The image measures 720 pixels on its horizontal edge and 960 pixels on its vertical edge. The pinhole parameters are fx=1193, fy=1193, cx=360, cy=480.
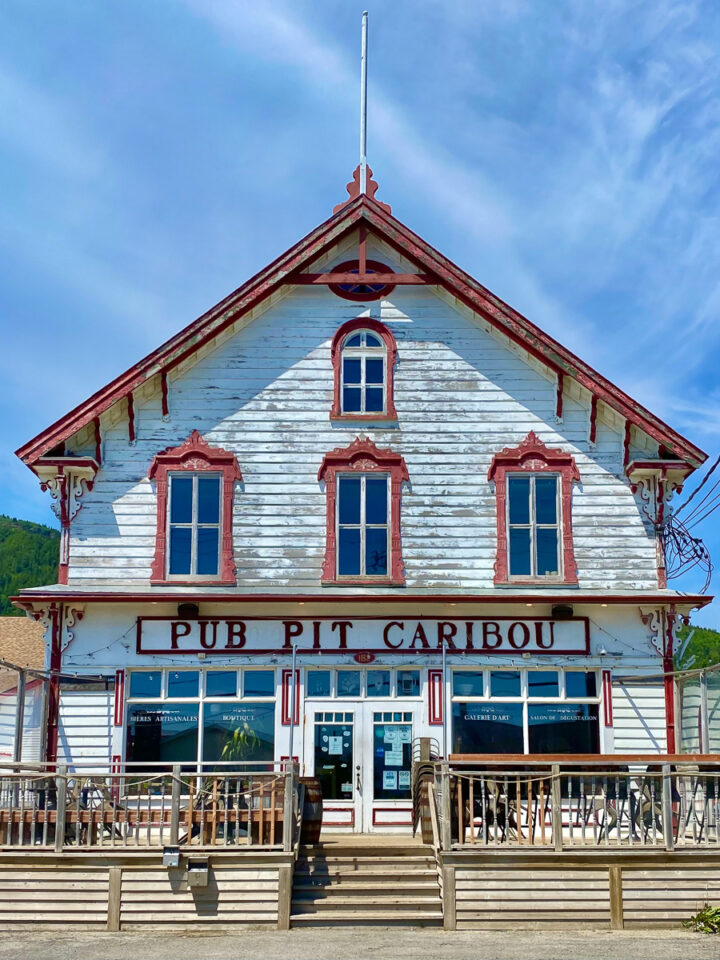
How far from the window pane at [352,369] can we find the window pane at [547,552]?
14.8 ft

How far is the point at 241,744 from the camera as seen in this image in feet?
68.6

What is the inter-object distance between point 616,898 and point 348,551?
799 centimetres

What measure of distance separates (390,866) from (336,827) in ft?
10.9

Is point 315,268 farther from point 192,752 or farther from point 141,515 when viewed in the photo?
point 192,752

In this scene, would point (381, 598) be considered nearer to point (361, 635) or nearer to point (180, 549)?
point (361, 635)

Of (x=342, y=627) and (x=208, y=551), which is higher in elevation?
(x=208, y=551)

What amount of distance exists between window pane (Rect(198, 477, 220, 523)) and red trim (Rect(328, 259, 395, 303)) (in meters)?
4.25

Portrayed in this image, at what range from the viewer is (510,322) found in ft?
72.7

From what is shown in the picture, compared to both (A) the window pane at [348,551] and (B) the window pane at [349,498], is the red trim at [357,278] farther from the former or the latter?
(A) the window pane at [348,551]

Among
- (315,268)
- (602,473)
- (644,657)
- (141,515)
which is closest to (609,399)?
(602,473)

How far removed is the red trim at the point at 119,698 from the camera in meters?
20.8

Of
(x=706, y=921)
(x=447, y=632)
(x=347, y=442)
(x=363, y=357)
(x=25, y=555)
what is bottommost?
(x=706, y=921)

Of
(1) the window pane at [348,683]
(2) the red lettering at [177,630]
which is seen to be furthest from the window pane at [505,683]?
(2) the red lettering at [177,630]

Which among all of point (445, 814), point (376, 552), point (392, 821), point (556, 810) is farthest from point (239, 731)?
point (556, 810)
